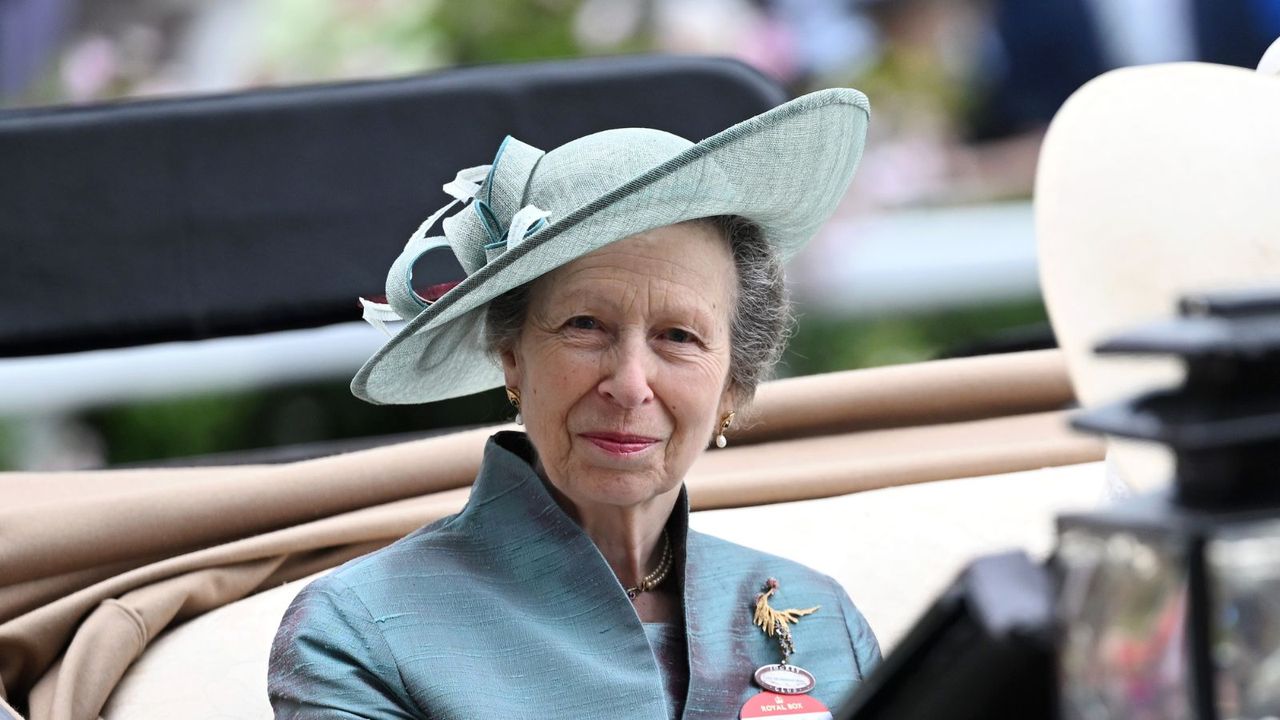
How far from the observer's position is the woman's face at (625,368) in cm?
203

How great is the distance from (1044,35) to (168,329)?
3350mm

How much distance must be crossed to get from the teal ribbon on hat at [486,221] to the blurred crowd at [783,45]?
11.0 feet

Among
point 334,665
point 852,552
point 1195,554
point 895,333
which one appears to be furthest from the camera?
point 895,333

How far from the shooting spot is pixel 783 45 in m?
A: 5.57

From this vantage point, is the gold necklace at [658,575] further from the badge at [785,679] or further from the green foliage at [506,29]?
the green foliage at [506,29]

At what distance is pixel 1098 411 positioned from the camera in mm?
748

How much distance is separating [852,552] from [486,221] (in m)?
0.92

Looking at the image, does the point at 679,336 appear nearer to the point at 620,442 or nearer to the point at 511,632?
the point at 620,442

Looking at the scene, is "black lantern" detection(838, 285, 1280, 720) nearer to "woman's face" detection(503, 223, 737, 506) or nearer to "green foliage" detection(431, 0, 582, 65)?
"woman's face" detection(503, 223, 737, 506)

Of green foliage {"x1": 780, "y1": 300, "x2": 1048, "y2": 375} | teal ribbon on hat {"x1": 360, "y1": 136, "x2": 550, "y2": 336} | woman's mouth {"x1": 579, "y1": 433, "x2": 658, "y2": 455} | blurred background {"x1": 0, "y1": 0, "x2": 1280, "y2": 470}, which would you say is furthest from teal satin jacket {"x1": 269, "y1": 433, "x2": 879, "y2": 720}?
green foliage {"x1": 780, "y1": 300, "x2": 1048, "y2": 375}

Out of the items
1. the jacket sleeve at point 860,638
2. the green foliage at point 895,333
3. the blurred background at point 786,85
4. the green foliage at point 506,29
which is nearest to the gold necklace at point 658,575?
the jacket sleeve at point 860,638

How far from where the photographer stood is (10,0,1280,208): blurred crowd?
5355 millimetres

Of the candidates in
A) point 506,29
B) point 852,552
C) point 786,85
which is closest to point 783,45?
point 786,85

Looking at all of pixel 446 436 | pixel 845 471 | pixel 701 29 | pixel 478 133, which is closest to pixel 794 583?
pixel 845 471
